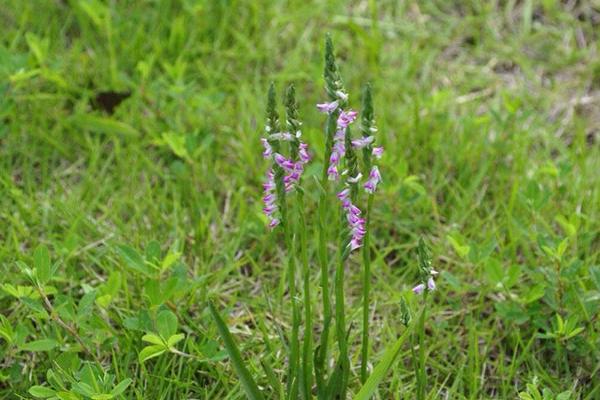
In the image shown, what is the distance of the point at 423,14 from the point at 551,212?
1589 mm

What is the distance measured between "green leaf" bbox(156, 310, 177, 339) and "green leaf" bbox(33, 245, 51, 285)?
33 centimetres

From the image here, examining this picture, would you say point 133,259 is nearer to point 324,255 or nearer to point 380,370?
point 324,255

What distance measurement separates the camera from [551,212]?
3.12 m

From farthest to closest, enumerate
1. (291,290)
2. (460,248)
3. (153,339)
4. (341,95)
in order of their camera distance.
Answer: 1. (460,248)
2. (153,339)
3. (291,290)
4. (341,95)

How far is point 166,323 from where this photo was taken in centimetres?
237

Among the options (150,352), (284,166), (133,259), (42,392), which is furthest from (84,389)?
(284,166)

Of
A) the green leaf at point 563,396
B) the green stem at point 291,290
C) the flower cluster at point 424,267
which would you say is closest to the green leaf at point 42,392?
the green stem at point 291,290

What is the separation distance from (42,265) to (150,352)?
38 centimetres

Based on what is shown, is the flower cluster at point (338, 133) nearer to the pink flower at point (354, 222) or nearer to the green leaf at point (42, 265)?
the pink flower at point (354, 222)

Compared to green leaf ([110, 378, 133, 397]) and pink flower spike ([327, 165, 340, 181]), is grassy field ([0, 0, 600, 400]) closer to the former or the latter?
green leaf ([110, 378, 133, 397])

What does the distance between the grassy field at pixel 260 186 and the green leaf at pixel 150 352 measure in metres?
0.07

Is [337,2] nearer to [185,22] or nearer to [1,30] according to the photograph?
[185,22]

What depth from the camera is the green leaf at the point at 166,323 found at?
236 cm

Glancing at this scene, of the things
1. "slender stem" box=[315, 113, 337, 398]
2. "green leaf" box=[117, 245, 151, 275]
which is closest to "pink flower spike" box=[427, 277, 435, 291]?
Result: "slender stem" box=[315, 113, 337, 398]
